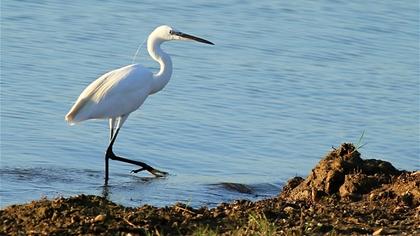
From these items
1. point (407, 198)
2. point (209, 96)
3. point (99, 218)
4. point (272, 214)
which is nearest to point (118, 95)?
point (209, 96)

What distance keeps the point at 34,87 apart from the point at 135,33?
364 cm

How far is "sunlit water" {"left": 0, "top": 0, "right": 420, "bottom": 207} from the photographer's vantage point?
1038 cm

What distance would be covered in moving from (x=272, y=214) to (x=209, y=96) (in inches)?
249

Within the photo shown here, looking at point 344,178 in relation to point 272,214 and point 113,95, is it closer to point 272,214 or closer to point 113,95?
point 272,214

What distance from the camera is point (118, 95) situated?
10867 mm

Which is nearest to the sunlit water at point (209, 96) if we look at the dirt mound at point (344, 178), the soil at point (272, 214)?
the dirt mound at point (344, 178)

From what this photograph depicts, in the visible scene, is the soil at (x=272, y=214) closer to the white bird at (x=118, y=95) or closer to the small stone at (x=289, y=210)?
the small stone at (x=289, y=210)

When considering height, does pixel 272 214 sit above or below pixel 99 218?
above

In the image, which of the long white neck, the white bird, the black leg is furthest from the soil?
the long white neck

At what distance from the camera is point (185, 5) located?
60.4 ft

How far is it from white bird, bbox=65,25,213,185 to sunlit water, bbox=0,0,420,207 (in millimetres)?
350

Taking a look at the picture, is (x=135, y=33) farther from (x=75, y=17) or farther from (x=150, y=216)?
(x=150, y=216)

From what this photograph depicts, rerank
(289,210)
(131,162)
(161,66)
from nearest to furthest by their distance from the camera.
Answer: (289,210), (131,162), (161,66)

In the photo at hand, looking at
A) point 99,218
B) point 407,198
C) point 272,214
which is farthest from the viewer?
point 407,198
